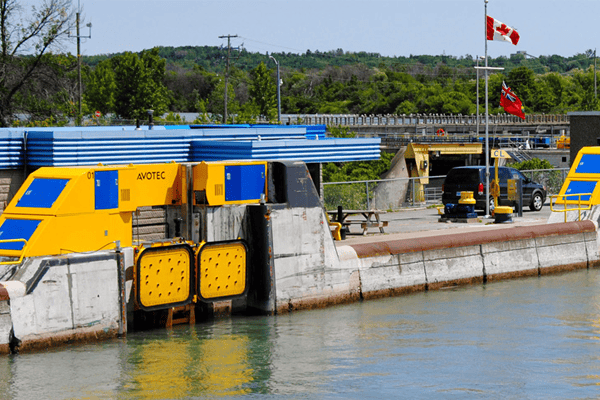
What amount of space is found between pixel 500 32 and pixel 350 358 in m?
19.8

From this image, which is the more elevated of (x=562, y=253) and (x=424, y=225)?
(x=424, y=225)

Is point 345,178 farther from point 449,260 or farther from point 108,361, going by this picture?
point 108,361

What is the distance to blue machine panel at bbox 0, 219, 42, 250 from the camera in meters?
16.9

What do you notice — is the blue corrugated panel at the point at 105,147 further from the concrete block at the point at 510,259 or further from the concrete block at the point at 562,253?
the concrete block at the point at 562,253

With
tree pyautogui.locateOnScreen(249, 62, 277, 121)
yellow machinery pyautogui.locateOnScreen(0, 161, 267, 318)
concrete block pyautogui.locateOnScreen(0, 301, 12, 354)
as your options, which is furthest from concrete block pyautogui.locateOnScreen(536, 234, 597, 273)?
tree pyautogui.locateOnScreen(249, 62, 277, 121)

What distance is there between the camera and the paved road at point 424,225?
26.3 metres

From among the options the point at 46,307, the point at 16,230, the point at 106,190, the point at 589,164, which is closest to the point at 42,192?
the point at 16,230

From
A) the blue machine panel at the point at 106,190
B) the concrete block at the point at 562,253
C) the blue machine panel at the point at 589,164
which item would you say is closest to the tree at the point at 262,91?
the blue machine panel at the point at 589,164

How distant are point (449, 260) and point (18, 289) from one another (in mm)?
11480

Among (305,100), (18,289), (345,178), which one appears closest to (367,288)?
(18,289)

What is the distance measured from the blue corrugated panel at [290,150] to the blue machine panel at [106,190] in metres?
6.61

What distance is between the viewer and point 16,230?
17125 mm

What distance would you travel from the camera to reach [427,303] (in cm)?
2086

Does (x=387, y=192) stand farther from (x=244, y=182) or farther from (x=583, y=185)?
(x=244, y=182)
